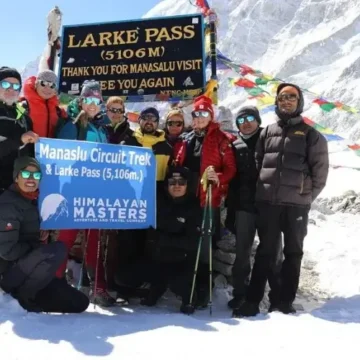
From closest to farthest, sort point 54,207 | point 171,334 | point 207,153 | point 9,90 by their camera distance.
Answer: point 171,334 → point 54,207 → point 9,90 → point 207,153

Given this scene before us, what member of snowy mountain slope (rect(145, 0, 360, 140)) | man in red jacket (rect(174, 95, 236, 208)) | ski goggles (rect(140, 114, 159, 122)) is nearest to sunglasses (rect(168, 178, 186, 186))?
man in red jacket (rect(174, 95, 236, 208))

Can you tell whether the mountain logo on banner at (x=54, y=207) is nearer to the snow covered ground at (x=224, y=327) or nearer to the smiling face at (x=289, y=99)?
the snow covered ground at (x=224, y=327)

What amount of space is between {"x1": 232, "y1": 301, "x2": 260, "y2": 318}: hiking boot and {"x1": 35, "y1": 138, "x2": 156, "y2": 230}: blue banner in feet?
4.09

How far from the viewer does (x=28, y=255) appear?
14.5ft

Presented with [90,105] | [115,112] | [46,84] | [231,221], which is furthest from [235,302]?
[46,84]

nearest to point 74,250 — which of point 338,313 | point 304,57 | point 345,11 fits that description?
point 338,313

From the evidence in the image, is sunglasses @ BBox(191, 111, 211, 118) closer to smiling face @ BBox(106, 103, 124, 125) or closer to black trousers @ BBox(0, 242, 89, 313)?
smiling face @ BBox(106, 103, 124, 125)

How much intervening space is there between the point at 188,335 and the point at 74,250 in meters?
2.91

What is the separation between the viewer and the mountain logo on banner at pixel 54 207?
4.71m

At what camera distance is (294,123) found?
509 cm

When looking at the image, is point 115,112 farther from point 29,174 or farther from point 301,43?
point 301,43

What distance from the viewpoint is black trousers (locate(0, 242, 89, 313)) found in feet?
14.5

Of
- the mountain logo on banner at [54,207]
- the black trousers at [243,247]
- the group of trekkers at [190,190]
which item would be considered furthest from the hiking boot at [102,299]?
the black trousers at [243,247]

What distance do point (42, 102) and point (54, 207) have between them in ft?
4.14
